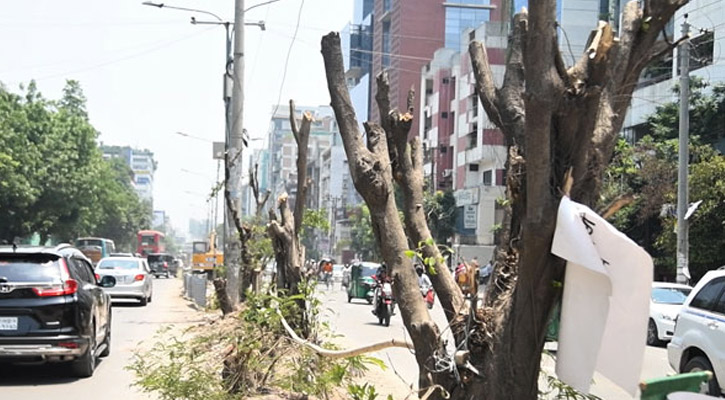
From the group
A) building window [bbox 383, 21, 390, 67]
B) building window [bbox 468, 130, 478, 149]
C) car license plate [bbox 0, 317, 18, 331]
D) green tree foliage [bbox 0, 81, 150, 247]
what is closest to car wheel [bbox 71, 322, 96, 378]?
car license plate [bbox 0, 317, 18, 331]

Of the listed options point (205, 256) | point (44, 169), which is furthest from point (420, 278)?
point (205, 256)

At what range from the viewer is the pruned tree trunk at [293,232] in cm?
1124

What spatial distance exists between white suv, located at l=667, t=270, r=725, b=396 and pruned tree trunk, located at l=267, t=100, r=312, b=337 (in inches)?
185

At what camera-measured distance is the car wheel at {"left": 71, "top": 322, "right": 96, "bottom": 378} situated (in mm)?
11086

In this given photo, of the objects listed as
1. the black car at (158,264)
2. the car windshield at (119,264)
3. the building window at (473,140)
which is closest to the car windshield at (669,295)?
the car windshield at (119,264)

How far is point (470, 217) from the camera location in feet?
177

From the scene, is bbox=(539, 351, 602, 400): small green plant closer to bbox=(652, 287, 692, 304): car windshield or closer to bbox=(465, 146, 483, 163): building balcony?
bbox=(652, 287, 692, 304): car windshield

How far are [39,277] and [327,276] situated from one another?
33004 millimetres

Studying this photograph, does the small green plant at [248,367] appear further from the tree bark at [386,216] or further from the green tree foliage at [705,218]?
the green tree foliage at [705,218]

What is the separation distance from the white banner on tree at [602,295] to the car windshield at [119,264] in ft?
80.0

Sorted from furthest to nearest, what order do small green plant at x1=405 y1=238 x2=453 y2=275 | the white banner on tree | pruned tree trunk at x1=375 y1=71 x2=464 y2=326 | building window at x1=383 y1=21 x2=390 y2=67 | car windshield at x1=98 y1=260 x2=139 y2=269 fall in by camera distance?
building window at x1=383 y1=21 x2=390 y2=67, car windshield at x1=98 y1=260 x2=139 y2=269, pruned tree trunk at x1=375 y1=71 x2=464 y2=326, small green plant at x1=405 y1=238 x2=453 y2=275, the white banner on tree

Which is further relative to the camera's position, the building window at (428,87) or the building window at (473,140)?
the building window at (428,87)

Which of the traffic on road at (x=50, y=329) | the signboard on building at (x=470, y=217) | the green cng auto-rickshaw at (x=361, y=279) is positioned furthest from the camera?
the signboard on building at (x=470, y=217)

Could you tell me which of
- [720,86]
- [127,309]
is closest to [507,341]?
[127,309]
